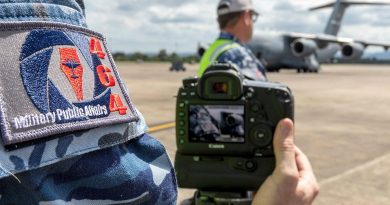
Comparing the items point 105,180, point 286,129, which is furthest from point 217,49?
point 105,180

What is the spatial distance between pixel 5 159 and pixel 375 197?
3950 millimetres

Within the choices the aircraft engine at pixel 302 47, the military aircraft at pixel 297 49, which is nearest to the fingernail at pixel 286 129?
the military aircraft at pixel 297 49

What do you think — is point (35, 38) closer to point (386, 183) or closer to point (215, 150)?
point (215, 150)

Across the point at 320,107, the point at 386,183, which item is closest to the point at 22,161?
the point at 386,183

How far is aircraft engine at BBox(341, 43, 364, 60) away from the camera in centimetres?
2864

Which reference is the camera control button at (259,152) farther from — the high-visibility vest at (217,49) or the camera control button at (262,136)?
the high-visibility vest at (217,49)

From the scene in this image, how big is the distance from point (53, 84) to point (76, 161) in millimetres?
97

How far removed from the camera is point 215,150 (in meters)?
1.49

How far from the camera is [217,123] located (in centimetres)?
151

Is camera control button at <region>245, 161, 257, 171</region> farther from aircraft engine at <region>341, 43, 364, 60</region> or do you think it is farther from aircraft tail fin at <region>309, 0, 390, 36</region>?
aircraft tail fin at <region>309, 0, 390, 36</region>

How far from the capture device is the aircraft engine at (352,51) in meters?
28.6

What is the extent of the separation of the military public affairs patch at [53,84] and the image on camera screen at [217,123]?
87cm

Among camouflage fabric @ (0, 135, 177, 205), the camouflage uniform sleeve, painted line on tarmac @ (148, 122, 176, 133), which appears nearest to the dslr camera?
camouflage fabric @ (0, 135, 177, 205)

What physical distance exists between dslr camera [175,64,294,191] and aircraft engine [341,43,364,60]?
29.2 m
